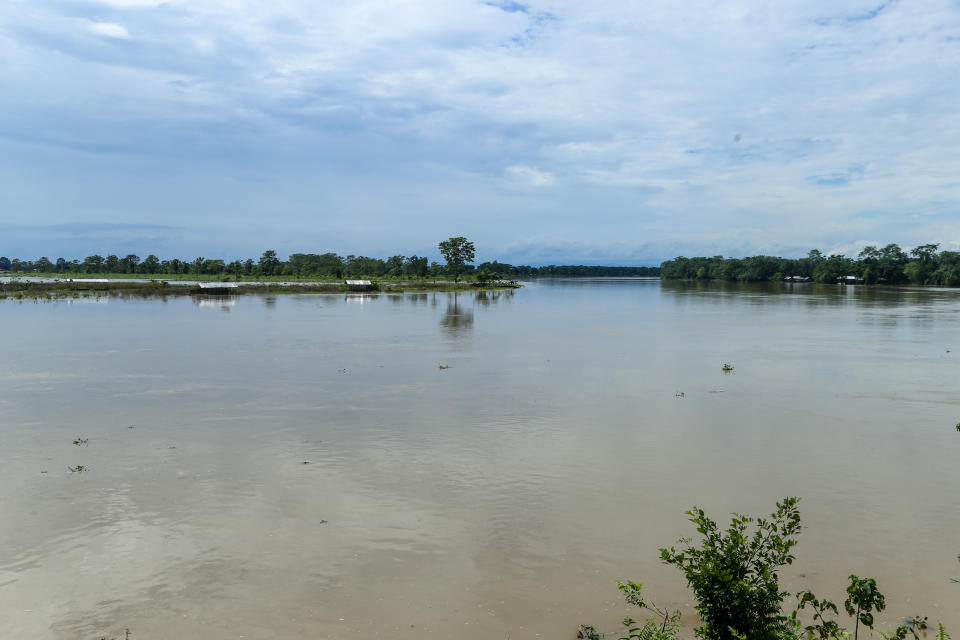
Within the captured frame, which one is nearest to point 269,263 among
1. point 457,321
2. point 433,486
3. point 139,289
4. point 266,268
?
point 266,268

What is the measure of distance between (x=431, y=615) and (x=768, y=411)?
13256 millimetres

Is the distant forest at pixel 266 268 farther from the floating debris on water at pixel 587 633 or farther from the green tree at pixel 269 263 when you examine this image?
the floating debris on water at pixel 587 633

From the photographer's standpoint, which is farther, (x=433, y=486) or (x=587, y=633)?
(x=433, y=486)

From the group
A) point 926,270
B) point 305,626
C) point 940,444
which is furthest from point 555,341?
point 926,270

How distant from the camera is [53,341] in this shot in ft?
105

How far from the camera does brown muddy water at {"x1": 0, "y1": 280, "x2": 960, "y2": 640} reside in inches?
292

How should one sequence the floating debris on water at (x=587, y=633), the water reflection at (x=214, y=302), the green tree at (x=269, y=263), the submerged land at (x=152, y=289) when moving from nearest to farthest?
the floating debris on water at (x=587, y=633)
the water reflection at (x=214, y=302)
the submerged land at (x=152, y=289)
the green tree at (x=269, y=263)

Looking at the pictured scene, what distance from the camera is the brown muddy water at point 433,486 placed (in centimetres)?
741

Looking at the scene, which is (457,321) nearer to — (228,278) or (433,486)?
(433,486)

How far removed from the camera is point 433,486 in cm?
1115

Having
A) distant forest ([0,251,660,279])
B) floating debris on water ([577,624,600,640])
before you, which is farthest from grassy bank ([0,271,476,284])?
floating debris on water ([577,624,600,640])

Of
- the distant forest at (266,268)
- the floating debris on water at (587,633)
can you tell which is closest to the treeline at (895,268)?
the distant forest at (266,268)

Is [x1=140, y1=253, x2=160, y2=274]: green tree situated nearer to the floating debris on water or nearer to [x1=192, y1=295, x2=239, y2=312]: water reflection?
[x1=192, y1=295, x2=239, y2=312]: water reflection

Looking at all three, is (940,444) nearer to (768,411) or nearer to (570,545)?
(768,411)
